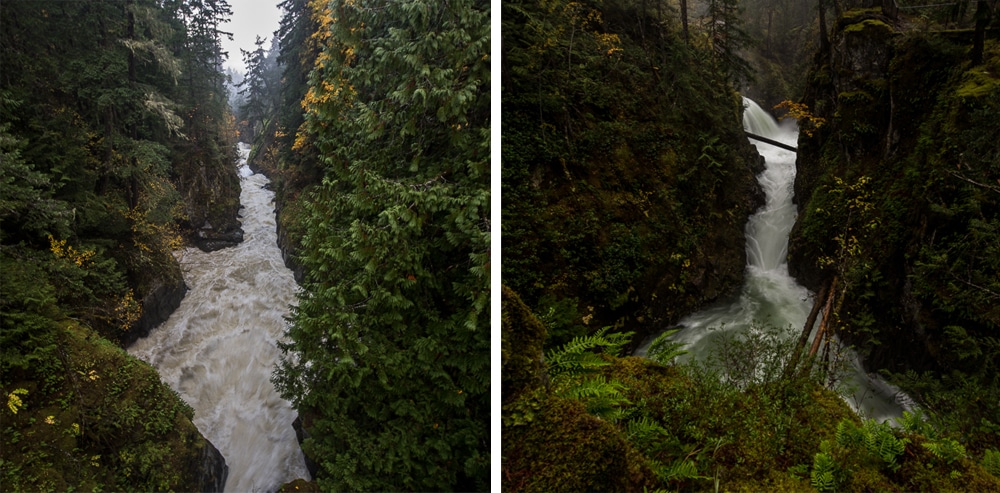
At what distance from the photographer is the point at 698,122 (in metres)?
3.45

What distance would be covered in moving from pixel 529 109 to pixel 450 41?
104 centimetres

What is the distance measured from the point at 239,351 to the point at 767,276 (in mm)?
3625

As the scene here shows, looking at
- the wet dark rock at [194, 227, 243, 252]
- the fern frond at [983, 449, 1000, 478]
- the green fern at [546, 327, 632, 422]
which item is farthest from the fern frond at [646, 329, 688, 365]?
the wet dark rock at [194, 227, 243, 252]

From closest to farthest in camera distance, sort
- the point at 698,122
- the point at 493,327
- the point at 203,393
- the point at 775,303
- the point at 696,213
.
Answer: the point at 493,327
the point at 203,393
the point at 775,303
the point at 696,213
the point at 698,122

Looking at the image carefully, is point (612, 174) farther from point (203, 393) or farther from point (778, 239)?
point (203, 393)

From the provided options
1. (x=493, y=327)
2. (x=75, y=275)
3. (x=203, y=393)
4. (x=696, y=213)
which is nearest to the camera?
(x=493, y=327)

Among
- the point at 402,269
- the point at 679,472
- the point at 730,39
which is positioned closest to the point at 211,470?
the point at 402,269

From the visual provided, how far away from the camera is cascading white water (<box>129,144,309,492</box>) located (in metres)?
2.39

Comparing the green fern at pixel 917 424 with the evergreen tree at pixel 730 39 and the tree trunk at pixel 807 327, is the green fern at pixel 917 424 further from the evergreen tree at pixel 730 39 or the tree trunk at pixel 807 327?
the evergreen tree at pixel 730 39

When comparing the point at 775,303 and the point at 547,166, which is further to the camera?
the point at 547,166

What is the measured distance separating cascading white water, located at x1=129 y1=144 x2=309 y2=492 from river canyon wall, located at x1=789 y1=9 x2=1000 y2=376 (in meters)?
3.55

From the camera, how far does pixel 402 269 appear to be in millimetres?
2385

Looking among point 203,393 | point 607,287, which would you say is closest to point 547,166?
point 607,287

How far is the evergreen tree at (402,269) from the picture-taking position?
2.33 m
